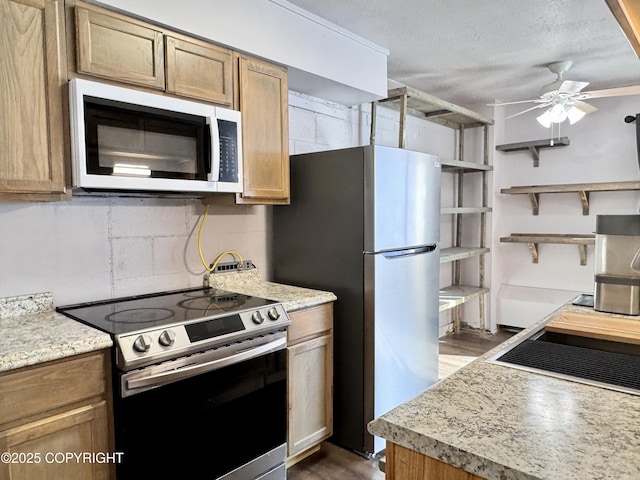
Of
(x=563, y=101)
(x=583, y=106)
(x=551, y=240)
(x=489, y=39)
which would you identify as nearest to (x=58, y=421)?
(x=489, y=39)

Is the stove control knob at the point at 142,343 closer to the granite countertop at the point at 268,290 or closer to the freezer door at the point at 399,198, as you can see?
the granite countertop at the point at 268,290

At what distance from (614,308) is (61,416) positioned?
1.94 m

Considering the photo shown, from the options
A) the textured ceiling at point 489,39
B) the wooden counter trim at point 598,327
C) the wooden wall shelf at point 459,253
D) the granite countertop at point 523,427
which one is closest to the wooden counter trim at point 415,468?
the granite countertop at point 523,427

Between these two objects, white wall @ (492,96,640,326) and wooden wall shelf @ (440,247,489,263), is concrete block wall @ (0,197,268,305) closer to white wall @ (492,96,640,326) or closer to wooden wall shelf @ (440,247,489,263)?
wooden wall shelf @ (440,247,489,263)

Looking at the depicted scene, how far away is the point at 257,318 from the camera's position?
6.24ft

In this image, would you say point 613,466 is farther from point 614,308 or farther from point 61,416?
point 61,416

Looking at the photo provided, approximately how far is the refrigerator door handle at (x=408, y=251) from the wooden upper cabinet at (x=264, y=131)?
0.62 metres

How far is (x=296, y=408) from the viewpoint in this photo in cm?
218

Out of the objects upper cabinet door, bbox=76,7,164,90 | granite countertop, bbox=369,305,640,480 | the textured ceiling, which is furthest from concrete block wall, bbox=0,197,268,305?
granite countertop, bbox=369,305,640,480

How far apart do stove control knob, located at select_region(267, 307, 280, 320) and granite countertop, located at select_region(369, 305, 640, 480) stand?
41.4 inches

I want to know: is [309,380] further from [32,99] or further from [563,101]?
[563,101]

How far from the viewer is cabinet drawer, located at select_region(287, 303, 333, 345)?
2.14 meters

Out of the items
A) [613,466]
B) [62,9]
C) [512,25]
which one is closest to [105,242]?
[62,9]

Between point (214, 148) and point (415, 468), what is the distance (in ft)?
5.22
